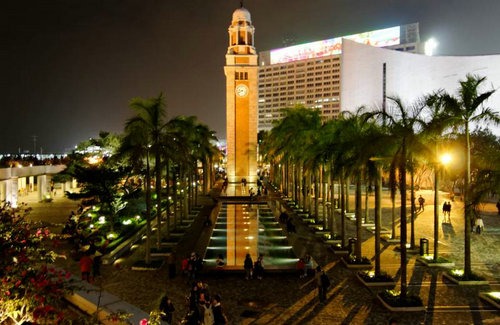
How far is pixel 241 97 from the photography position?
44.5 metres

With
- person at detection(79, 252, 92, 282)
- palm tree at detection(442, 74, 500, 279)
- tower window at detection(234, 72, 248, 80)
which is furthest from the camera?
tower window at detection(234, 72, 248, 80)

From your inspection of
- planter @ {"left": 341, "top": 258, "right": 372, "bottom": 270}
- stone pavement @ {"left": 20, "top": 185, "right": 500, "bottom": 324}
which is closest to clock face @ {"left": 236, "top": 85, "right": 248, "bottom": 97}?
stone pavement @ {"left": 20, "top": 185, "right": 500, "bottom": 324}

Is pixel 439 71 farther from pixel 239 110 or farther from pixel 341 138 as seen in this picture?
pixel 341 138

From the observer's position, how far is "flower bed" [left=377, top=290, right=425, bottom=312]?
31.0ft

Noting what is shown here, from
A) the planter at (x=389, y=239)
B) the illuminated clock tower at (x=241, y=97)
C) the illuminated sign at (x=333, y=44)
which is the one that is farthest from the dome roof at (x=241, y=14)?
the illuminated sign at (x=333, y=44)

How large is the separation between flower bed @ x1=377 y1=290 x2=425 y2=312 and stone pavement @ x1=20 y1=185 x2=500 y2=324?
0.14 metres

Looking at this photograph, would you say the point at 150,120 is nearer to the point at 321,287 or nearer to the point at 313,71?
→ the point at 321,287

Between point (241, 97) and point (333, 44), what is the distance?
81.6 m

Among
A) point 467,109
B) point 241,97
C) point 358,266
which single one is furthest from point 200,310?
point 241,97

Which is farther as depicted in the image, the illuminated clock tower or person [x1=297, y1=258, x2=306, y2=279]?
the illuminated clock tower

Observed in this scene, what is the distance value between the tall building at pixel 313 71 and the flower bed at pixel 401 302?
320ft

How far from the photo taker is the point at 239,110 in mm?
44750

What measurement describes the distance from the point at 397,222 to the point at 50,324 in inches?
691

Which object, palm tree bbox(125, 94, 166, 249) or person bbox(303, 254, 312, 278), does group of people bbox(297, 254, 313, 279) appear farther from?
palm tree bbox(125, 94, 166, 249)
